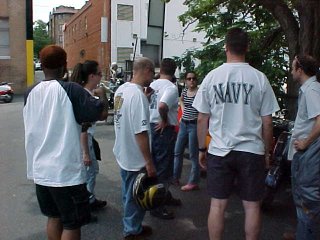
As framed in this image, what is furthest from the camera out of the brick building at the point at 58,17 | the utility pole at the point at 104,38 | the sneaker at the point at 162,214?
the brick building at the point at 58,17

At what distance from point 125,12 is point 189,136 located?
26433 millimetres

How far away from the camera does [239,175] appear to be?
3.49 meters

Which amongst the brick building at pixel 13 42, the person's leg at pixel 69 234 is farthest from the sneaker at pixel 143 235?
the brick building at pixel 13 42

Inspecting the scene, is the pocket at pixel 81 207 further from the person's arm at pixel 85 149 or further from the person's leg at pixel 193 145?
the person's leg at pixel 193 145

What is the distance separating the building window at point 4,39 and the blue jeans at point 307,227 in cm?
2614

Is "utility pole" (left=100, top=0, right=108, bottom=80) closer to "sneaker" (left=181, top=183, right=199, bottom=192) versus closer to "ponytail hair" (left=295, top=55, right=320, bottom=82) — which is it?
"sneaker" (left=181, top=183, right=199, bottom=192)

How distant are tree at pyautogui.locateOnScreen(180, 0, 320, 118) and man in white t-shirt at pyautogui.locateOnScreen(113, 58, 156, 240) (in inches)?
103

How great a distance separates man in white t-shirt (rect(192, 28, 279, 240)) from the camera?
343 centimetres

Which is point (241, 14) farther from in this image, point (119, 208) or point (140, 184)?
point (140, 184)

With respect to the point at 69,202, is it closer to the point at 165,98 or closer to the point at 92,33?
the point at 165,98

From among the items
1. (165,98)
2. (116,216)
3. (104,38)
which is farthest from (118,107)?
(104,38)

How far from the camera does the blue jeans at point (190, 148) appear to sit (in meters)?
5.73

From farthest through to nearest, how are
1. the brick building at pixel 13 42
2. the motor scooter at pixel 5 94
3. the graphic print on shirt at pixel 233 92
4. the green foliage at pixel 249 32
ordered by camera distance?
1. the brick building at pixel 13 42
2. the motor scooter at pixel 5 94
3. the green foliage at pixel 249 32
4. the graphic print on shirt at pixel 233 92

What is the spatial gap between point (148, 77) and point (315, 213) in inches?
77.1
